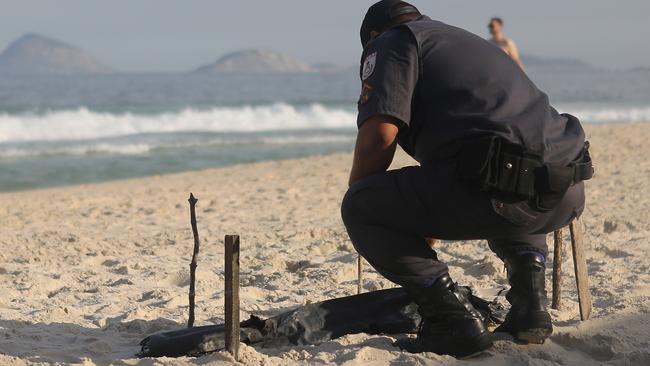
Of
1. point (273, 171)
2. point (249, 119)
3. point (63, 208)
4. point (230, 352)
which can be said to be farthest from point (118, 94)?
point (230, 352)

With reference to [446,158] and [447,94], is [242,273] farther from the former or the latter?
[447,94]

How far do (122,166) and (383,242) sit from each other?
11.9m

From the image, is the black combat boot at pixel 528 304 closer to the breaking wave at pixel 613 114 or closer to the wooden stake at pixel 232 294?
the wooden stake at pixel 232 294

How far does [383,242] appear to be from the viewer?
336 cm

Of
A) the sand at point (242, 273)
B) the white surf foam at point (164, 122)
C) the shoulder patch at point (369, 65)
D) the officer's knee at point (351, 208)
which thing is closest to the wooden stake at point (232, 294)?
the sand at point (242, 273)

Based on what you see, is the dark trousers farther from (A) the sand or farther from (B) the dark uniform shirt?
(A) the sand

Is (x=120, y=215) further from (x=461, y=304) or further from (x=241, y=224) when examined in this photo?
(x=461, y=304)

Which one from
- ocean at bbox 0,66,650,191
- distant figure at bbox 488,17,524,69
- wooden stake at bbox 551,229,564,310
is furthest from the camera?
ocean at bbox 0,66,650,191

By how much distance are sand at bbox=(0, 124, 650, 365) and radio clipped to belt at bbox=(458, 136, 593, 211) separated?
26.8 inches

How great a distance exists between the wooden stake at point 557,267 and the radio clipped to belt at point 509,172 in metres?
0.85

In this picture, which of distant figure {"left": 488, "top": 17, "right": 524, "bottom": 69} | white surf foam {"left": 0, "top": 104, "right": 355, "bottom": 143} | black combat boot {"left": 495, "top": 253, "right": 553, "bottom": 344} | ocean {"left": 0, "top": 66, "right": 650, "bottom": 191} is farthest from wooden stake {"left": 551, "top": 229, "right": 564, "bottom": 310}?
white surf foam {"left": 0, "top": 104, "right": 355, "bottom": 143}

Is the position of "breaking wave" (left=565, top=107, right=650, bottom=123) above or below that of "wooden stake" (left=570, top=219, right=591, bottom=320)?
above

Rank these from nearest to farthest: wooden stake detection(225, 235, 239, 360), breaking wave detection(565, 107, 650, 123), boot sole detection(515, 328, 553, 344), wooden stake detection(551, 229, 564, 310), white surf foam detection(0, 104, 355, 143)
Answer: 1. wooden stake detection(225, 235, 239, 360)
2. boot sole detection(515, 328, 553, 344)
3. wooden stake detection(551, 229, 564, 310)
4. white surf foam detection(0, 104, 355, 143)
5. breaking wave detection(565, 107, 650, 123)

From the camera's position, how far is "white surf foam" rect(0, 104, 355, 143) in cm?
2169
